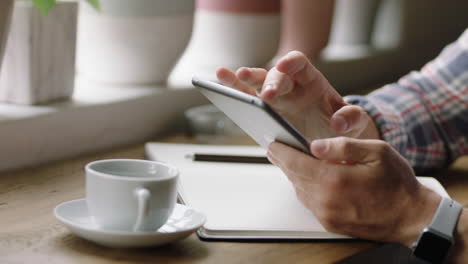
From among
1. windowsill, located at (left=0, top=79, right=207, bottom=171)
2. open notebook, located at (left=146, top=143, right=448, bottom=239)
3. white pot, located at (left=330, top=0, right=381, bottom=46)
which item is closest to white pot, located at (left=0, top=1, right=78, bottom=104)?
windowsill, located at (left=0, top=79, right=207, bottom=171)

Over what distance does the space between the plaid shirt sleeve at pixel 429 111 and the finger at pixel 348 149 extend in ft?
1.25

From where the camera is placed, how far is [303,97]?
1037 mm

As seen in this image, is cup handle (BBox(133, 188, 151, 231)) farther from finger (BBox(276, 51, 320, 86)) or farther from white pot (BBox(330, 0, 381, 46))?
white pot (BBox(330, 0, 381, 46))

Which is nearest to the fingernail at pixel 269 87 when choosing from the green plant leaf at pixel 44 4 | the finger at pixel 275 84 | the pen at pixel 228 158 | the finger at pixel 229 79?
the finger at pixel 275 84

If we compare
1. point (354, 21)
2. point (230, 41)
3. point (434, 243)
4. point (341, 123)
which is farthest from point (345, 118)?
point (354, 21)

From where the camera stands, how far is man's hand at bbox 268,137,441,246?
820 mm

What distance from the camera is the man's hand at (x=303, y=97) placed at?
96 centimetres

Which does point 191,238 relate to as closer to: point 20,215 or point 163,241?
point 163,241

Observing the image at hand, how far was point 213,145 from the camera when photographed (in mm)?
1241

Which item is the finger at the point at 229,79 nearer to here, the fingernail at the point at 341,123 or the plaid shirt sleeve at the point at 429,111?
the fingernail at the point at 341,123

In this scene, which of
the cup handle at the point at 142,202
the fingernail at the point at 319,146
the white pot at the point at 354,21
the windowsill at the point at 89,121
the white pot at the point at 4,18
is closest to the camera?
the cup handle at the point at 142,202

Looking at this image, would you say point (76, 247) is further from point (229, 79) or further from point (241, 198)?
point (229, 79)

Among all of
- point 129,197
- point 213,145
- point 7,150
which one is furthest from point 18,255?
point 213,145

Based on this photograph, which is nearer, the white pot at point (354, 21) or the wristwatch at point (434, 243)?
the wristwatch at point (434, 243)
